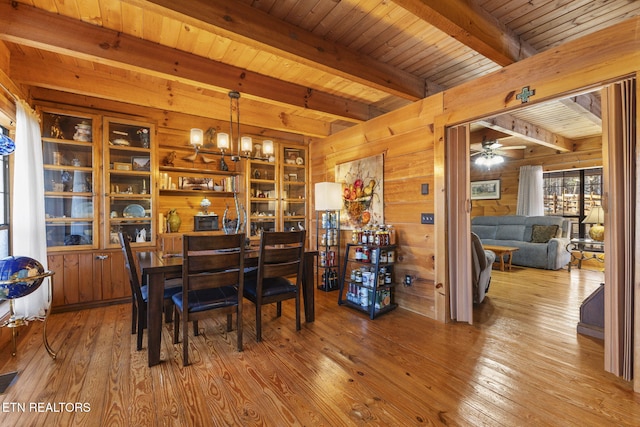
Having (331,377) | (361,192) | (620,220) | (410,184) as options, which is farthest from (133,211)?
(620,220)

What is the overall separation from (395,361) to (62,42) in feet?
11.2

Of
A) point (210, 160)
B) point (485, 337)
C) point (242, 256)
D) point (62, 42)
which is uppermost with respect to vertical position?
point (62, 42)

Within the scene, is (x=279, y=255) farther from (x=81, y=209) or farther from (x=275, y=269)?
(x=81, y=209)

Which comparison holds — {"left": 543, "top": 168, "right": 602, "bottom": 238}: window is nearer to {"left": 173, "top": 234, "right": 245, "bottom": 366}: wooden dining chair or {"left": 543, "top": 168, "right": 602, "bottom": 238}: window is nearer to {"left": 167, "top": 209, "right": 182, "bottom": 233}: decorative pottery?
{"left": 173, "top": 234, "right": 245, "bottom": 366}: wooden dining chair

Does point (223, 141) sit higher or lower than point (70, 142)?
lower

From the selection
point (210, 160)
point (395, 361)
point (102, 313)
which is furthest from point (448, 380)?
point (210, 160)

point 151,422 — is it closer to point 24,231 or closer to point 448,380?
point 448,380

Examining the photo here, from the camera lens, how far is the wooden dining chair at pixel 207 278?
78.2 inches

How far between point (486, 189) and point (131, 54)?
7528 millimetres

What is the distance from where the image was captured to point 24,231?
2518 millimetres

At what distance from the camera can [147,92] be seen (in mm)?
3205

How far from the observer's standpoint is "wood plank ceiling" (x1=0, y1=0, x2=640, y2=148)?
6.42ft

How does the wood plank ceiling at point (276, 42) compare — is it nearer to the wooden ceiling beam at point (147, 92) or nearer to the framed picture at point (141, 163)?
the wooden ceiling beam at point (147, 92)

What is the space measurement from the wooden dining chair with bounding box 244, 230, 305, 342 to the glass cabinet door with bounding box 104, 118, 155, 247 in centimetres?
188
